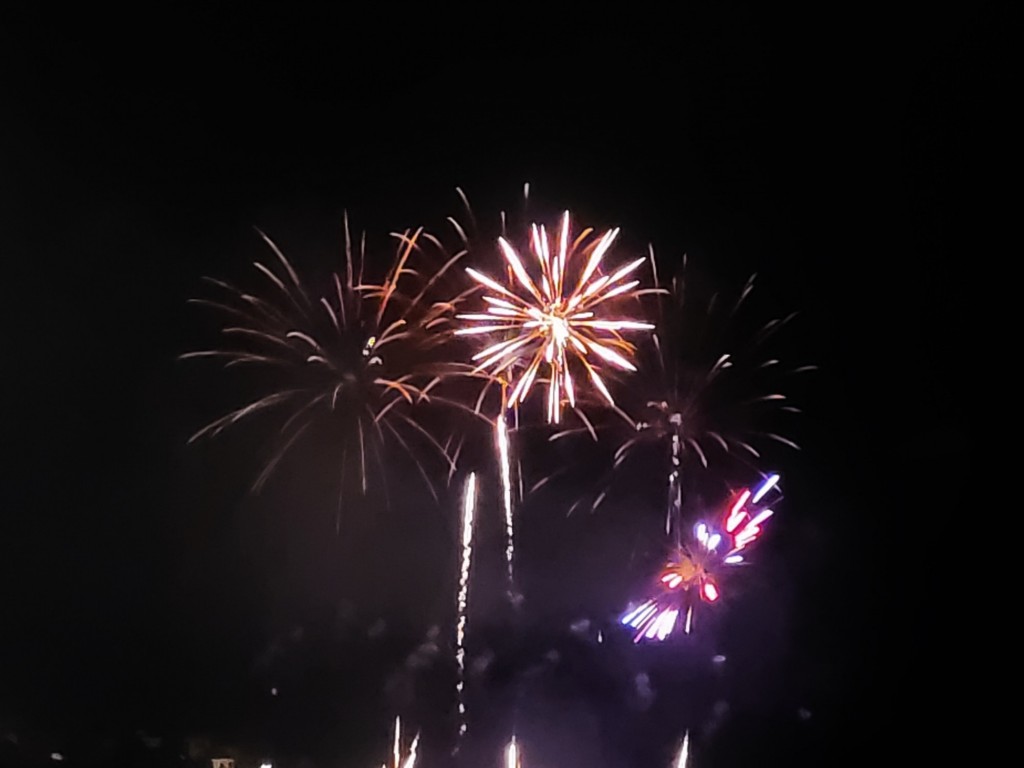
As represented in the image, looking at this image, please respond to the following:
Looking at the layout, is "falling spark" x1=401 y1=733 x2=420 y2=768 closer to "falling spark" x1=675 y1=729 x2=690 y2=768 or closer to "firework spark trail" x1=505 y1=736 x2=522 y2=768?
"firework spark trail" x1=505 y1=736 x2=522 y2=768

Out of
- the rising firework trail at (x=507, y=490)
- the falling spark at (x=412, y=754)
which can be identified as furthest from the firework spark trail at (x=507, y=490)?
the falling spark at (x=412, y=754)

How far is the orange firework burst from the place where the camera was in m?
6.14

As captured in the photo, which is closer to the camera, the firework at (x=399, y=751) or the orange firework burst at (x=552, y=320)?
the orange firework burst at (x=552, y=320)

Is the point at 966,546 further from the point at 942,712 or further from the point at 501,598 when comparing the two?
the point at 501,598

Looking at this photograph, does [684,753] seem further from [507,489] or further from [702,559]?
[507,489]

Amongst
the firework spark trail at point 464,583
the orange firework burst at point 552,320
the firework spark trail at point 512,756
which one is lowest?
the firework spark trail at point 512,756

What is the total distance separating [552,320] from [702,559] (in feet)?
7.28

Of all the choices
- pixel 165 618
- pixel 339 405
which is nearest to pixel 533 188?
pixel 339 405

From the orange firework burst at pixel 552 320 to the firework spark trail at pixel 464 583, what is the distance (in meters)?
1.07

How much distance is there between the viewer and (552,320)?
613cm

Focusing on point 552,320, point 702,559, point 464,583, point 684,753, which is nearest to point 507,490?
point 464,583

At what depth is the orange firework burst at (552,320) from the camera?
6.14 m

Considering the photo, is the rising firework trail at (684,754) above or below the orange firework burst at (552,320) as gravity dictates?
below

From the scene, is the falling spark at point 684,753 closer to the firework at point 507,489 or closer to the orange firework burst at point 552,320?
the firework at point 507,489
